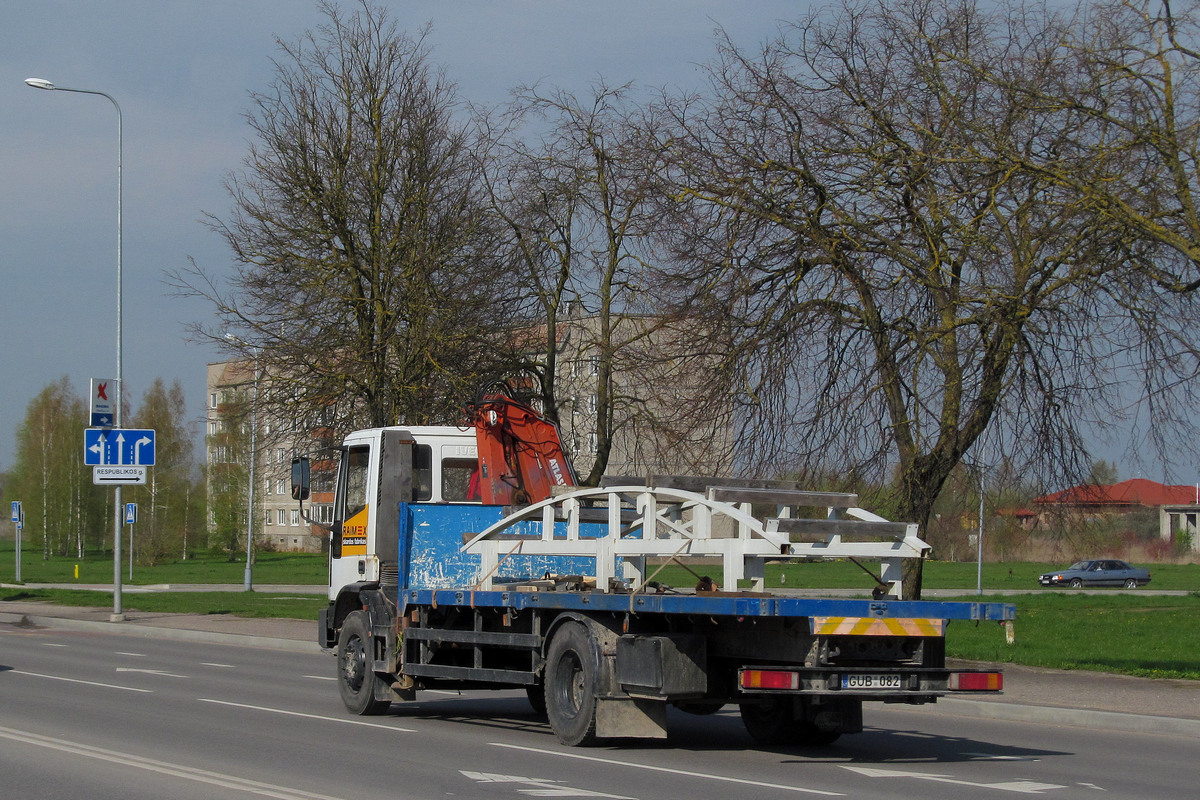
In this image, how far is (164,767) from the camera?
30.2 feet

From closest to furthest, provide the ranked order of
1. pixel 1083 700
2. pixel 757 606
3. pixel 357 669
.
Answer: pixel 757 606, pixel 357 669, pixel 1083 700

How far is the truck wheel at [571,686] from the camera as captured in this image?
33.5 ft

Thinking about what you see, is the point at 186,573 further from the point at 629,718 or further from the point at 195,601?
the point at 629,718

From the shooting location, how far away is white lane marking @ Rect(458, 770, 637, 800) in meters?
8.20

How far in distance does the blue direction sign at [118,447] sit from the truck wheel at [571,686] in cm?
1973

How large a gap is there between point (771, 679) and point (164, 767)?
427 centimetres

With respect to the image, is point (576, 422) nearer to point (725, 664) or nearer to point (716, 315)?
point (716, 315)

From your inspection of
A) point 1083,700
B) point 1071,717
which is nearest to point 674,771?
point 1071,717

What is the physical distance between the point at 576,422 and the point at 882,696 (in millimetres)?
16763

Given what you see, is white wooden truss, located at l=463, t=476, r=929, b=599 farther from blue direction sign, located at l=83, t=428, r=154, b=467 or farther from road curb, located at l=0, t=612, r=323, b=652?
blue direction sign, located at l=83, t=428, r=154, b=467

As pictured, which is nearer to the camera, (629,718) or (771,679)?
(771,679)

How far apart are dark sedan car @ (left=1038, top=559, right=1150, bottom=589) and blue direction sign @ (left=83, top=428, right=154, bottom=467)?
40830mm

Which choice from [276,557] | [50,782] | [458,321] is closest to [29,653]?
[458,321]

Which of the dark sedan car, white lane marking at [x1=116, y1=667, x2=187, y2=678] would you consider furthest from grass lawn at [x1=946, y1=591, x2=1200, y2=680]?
the dark sedan car
